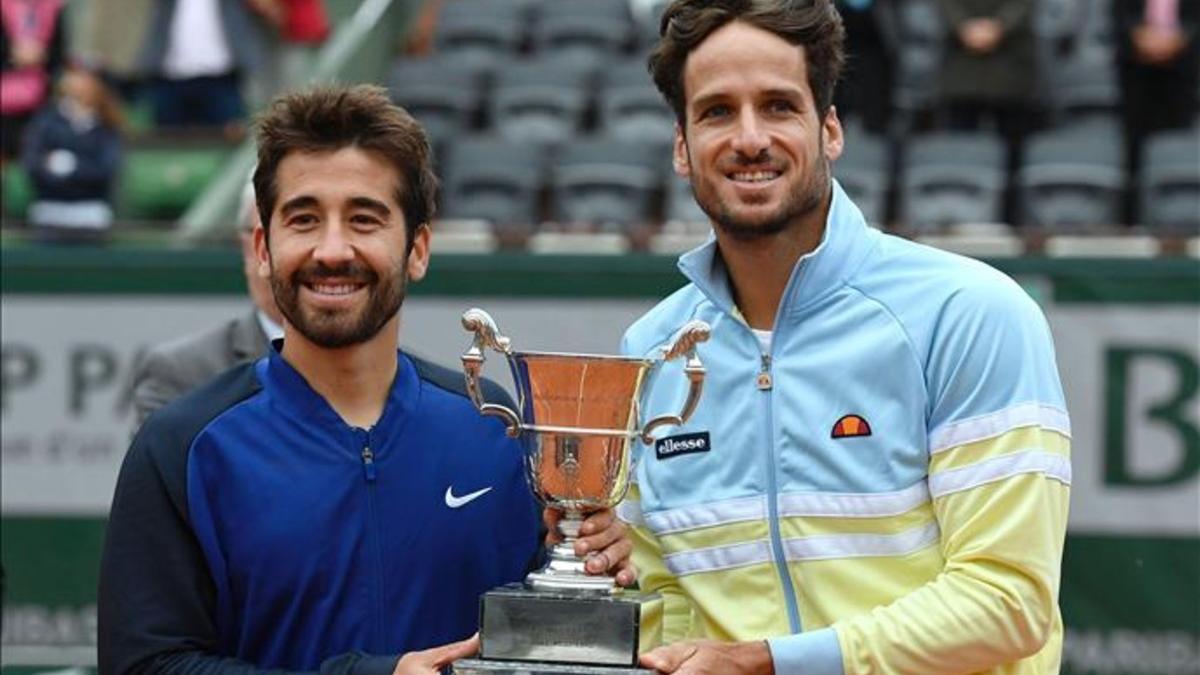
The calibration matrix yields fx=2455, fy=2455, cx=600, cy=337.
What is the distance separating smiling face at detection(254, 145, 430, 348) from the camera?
3.46 metres

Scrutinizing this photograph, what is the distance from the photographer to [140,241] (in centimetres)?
941

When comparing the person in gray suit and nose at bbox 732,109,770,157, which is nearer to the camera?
nose at bbox 732,109,770,157

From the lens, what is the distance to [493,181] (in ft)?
38.7

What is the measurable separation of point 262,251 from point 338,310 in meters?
0.19

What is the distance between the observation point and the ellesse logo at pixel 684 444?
3.60 m

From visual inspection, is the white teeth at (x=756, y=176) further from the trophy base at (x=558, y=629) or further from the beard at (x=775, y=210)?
the trophy base at (x=558, y=629)

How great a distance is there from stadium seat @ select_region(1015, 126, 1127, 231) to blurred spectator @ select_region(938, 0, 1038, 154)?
0.48 meters

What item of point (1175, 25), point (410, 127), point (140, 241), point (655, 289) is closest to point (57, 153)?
point (140, 241)

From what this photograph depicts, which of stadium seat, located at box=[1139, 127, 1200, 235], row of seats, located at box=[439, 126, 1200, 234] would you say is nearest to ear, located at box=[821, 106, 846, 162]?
row of seats, located at box=[439, 126, 1200, 234]

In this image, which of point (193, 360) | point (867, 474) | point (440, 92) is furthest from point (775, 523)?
point (440, 92)

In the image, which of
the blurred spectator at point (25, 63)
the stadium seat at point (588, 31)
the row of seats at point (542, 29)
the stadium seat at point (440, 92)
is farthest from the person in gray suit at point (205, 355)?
the stadium seat at point (588, 31)

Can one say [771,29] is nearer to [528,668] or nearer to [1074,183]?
[528,668]

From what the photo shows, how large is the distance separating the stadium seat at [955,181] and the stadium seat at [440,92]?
2.58m

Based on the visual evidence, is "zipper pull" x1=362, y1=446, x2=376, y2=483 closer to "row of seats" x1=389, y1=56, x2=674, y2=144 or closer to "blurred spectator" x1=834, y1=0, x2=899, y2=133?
"blurred spectator" x1=834, y1=0, x2=899, y2=133
